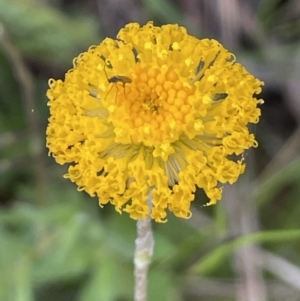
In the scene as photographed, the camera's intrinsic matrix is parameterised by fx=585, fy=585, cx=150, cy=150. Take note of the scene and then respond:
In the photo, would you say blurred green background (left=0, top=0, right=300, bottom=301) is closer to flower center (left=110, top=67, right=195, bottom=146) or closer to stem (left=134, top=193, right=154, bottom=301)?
stem (left=134, top=193, right=154, bottom=301)

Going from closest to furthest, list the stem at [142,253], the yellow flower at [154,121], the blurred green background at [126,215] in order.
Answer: the yellow flower at [154,121] < the stem at [142,253] < the blurred green background at [126,215]

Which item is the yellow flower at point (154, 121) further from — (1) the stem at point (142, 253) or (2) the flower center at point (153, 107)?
(1) the stem at point (142, 253)

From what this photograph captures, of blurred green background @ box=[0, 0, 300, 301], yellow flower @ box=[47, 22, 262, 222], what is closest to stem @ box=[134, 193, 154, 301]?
yellow flower @ box=[47, 22, 262, 222]

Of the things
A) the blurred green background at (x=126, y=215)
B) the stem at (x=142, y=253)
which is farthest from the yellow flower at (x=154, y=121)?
the blurred green background at (x=126, y=215)

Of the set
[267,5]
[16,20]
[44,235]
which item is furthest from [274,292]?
[16,20]

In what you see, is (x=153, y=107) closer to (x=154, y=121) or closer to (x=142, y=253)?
(x=154, y=121)

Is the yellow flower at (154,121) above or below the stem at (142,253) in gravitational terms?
above

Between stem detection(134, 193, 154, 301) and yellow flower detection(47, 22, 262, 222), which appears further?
stem detection(134, 193, 154, 301)

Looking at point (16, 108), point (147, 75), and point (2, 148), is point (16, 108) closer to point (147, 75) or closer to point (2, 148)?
point (2, 148)
